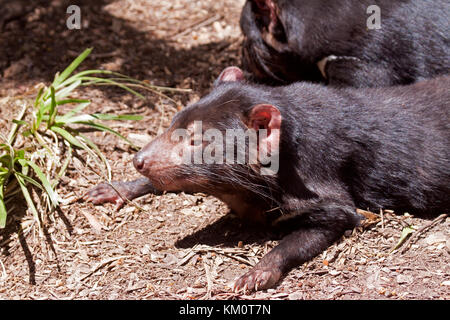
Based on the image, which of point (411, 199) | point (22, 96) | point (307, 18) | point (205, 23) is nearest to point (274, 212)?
point (411, 199)

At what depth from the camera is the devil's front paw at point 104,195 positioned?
Answer: 4.40 metres

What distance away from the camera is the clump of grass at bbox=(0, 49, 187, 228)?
4.23 meters

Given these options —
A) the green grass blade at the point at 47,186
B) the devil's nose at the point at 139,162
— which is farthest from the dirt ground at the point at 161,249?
the devil's nose at the point at 139,162

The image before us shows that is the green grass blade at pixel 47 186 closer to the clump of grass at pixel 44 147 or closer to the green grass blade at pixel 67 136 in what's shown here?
the clump of grass at pixel 44 147

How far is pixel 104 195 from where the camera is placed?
174 inches

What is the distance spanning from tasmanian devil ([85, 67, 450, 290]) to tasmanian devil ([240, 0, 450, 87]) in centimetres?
60

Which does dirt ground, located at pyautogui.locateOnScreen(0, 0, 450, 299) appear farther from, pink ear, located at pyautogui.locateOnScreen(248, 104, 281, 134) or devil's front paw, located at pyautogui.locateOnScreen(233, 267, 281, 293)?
pink ear, located at pyautogui.locateOnScreen(248, 104, 281, 134)

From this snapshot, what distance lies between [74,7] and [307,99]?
3.44 meters

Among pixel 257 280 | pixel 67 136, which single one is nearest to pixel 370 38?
pixel 257 280

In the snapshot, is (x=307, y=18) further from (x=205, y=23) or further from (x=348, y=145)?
(x=205, y=23)

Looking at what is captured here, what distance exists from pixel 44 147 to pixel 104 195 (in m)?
0.56

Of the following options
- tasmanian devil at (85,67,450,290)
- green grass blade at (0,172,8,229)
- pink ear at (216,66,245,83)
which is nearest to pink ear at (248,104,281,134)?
tasmanian devil at (85,67,450,290)

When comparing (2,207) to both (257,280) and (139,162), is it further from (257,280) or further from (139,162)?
(257,280)

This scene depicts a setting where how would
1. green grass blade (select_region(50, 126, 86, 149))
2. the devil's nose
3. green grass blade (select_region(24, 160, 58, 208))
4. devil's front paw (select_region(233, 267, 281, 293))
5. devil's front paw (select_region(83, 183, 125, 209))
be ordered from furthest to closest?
green grass blade (select_region(50, 126, 86, 149))
devil's front paw (select_region(83, 183, 125, 209))
green grass blade (select_region(24, 160, 58, 208))
the devil's nose
devil's front paw (select_region(233, 267, 281, 293))
